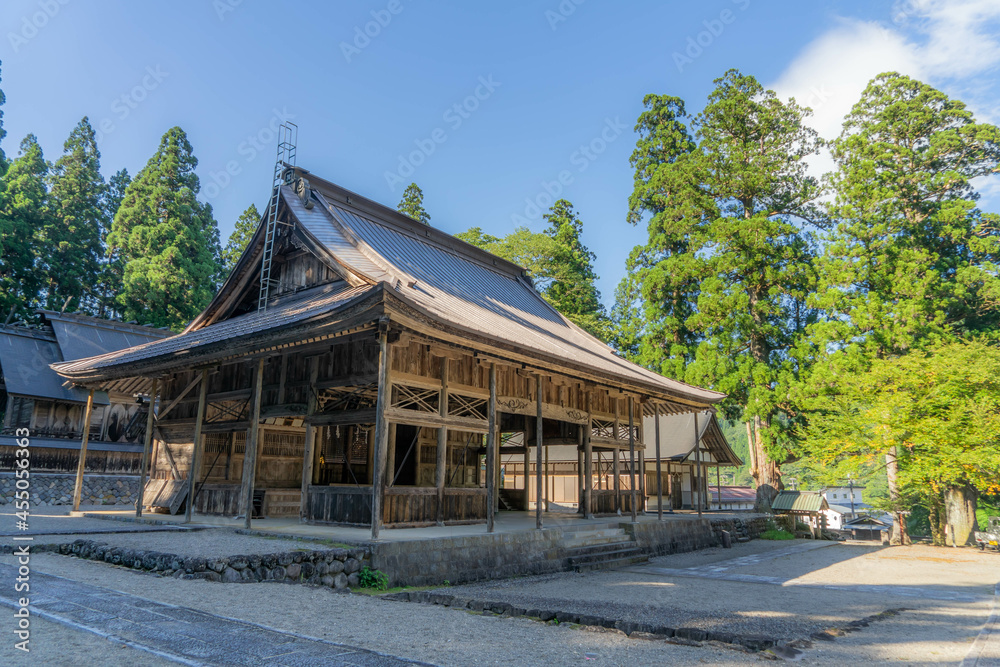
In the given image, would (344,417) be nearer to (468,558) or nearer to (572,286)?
(468,558)

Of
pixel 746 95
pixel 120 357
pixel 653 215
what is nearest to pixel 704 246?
pixel 653 215

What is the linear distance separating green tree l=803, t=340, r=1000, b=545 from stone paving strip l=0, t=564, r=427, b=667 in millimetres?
19526

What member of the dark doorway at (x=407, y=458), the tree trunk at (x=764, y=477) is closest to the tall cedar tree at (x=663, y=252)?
the tree trunk at (x=764, y=477)

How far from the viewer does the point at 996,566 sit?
14906 mm

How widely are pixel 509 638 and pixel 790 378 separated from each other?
22331 mm

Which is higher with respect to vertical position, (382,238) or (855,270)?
(855,270)

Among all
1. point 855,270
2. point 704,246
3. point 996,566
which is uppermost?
point 704,246

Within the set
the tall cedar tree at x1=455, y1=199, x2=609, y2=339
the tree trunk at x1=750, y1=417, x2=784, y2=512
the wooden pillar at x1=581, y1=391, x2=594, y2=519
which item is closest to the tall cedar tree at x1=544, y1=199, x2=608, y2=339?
the tall cedar tree at x1=455, y1=199, x2=609, y2=339

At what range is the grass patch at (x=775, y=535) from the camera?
73.9 ft

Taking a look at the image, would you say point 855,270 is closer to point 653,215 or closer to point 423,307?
point 653,215

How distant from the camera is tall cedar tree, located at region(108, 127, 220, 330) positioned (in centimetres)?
2981

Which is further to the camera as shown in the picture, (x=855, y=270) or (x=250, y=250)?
(x=855, y=270)

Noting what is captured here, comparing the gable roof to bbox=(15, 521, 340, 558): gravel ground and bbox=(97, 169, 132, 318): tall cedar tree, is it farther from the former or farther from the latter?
bbox=(97, 169, 132, 318): tall cedar tree

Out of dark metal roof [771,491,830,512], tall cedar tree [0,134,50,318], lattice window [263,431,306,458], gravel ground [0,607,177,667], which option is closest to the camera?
gravel ground [0,607,177,667]
